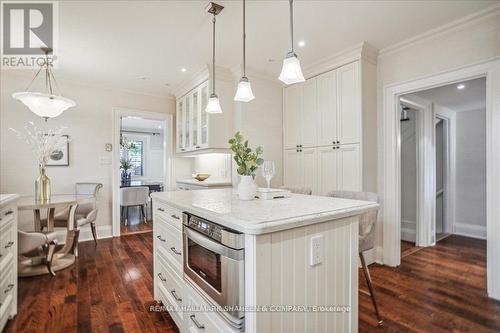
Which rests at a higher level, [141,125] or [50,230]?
[141,125]

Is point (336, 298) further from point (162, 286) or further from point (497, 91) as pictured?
point (497, 91)

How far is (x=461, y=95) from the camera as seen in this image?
3.80m

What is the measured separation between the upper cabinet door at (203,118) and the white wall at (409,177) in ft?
10.6

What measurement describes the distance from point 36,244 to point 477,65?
461cm

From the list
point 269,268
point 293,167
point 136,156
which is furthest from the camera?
point 136,156

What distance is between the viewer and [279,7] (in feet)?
7.15

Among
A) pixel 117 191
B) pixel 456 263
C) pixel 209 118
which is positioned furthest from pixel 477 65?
pixel 117 191

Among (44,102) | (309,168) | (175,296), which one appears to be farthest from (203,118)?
(175,296)

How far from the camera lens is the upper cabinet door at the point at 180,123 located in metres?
4.60

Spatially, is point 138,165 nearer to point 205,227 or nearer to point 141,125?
point 141,125

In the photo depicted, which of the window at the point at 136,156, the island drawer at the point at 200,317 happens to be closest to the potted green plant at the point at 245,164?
the island drawer at the point at 200,317

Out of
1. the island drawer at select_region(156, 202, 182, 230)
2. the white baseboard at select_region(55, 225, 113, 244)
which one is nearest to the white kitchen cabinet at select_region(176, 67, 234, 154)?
the island drawer at select_region(156, 202, 182, 230)

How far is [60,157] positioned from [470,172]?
6862 millimetres

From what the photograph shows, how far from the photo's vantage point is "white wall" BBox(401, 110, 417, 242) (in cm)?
400
